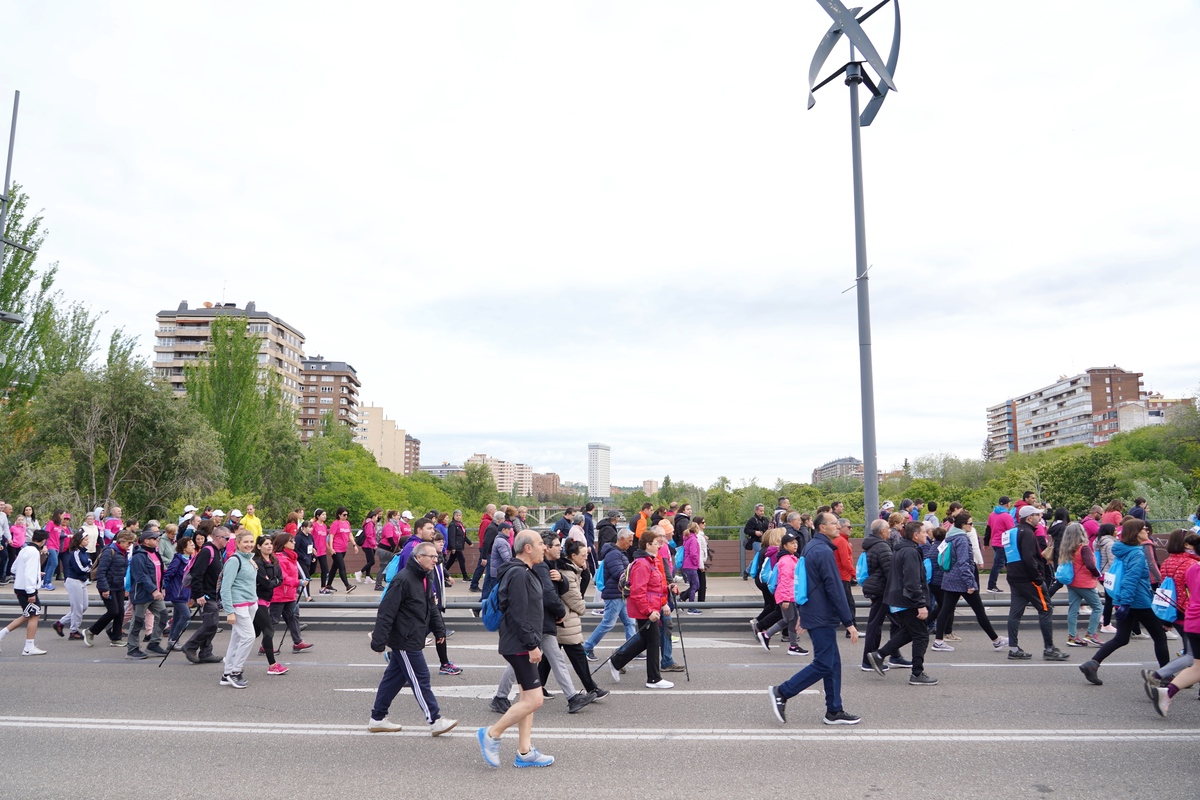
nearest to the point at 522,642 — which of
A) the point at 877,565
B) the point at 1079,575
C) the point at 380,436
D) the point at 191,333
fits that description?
the point at 877,565

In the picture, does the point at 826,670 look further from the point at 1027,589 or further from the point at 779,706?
the point at 1027,589

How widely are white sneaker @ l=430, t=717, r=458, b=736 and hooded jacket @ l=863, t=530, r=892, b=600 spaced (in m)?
5.51

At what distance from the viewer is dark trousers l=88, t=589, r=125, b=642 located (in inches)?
450

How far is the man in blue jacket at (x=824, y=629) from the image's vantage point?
6898 millimetres

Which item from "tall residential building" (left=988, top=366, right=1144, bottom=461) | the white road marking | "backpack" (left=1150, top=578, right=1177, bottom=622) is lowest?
the white road marking

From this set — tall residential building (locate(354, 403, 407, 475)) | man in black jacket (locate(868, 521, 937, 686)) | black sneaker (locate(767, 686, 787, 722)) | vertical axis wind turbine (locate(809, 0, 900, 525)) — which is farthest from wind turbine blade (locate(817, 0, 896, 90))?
tall residential building (locate(354, 403, 407, 475))

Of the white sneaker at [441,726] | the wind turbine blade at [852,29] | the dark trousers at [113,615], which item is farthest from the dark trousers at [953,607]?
the dark trousers at [113,615]

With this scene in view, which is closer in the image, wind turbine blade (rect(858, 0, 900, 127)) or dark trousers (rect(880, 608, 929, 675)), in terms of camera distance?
dark trousers (rect(880, 608, 929, 675))

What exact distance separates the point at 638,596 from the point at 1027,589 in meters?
5.21

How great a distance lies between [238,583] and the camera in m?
9.12

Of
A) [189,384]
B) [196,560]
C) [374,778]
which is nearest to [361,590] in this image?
[196,560]

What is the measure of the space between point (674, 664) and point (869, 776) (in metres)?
4.28

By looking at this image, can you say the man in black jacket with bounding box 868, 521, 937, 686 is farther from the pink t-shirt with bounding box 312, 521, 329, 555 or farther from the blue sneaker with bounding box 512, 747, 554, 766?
the pink t-shirt with bounding box 312, 521, 329, 555

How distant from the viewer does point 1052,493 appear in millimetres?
46125
